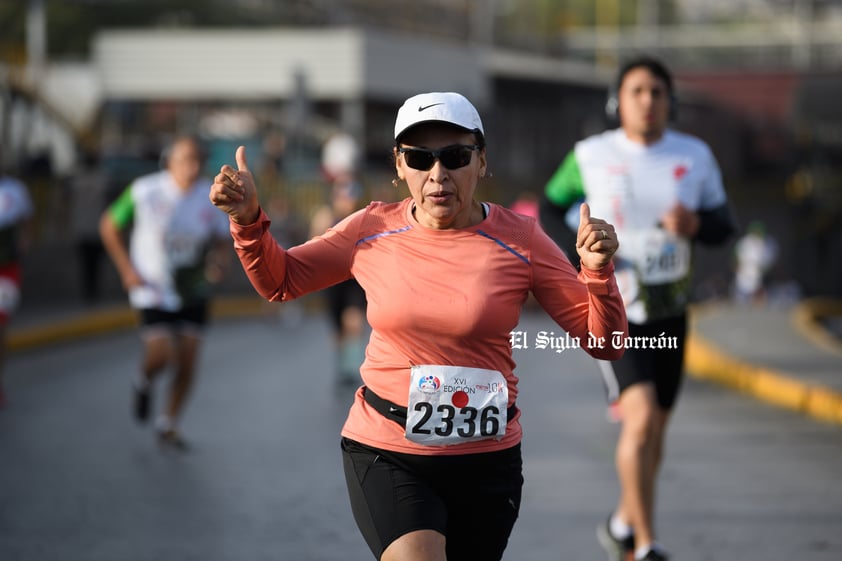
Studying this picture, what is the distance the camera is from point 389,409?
4367 millimetres

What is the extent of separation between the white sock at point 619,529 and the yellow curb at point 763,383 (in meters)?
5.72

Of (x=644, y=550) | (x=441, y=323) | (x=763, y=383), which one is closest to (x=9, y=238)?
(x=763, y=383)

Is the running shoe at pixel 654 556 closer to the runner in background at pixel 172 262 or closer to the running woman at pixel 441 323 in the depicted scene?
the running woman at pixel 441 323

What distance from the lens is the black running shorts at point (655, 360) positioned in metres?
6.55

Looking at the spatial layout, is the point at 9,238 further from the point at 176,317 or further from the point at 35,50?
the point at 35,50

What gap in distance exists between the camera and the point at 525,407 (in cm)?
1320

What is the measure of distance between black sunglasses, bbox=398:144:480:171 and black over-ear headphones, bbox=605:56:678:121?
2.52m

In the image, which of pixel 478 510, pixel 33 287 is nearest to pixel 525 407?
pixel 478 510

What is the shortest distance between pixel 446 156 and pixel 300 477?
17.5 feet

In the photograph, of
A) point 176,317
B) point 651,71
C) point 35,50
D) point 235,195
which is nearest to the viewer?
point 235,195

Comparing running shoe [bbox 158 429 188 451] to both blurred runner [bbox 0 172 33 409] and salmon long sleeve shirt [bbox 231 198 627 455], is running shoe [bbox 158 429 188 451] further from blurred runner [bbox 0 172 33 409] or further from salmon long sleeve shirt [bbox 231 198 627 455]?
salmon long sleeve shirt [bbox 231 198 627 455]

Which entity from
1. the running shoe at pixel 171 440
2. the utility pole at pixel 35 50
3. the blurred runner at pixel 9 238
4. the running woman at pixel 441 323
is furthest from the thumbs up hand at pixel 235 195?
the utility pole at pixel 35 50

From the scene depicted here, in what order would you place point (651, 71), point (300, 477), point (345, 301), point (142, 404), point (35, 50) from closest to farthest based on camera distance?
point (651, 71) < point (300, 477) < point (142, 404) < point (345, 301) < point (35, 50)

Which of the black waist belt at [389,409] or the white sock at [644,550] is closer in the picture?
the black waist belt at [389,409]
